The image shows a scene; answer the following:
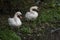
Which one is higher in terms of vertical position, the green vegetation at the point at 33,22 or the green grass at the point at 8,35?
the green vegetation at the point at 33,22

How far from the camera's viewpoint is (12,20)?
7.96 metres

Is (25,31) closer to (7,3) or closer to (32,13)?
(32,13)

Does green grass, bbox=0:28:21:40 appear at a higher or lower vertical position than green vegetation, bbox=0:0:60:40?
lower

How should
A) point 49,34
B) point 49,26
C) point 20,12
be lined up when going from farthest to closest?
point 20,12, point 49,26, point 49,34

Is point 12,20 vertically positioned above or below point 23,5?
below

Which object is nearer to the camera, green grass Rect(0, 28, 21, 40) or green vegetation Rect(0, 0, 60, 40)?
green grass Rect(0, 28, 21, 40)

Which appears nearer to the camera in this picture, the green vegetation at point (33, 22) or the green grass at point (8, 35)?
the green grass at point (8, 35)

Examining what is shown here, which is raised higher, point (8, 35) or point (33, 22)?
point (33, 22)

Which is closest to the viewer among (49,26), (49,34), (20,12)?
(49,34)

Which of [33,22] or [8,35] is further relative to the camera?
[33,22]

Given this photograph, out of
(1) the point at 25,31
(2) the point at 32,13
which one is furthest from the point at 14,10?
(1) the point at 25,31

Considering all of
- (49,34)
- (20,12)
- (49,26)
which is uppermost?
(20,12)

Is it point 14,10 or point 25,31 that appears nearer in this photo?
point 25,31

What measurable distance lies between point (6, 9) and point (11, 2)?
347 millimetres
